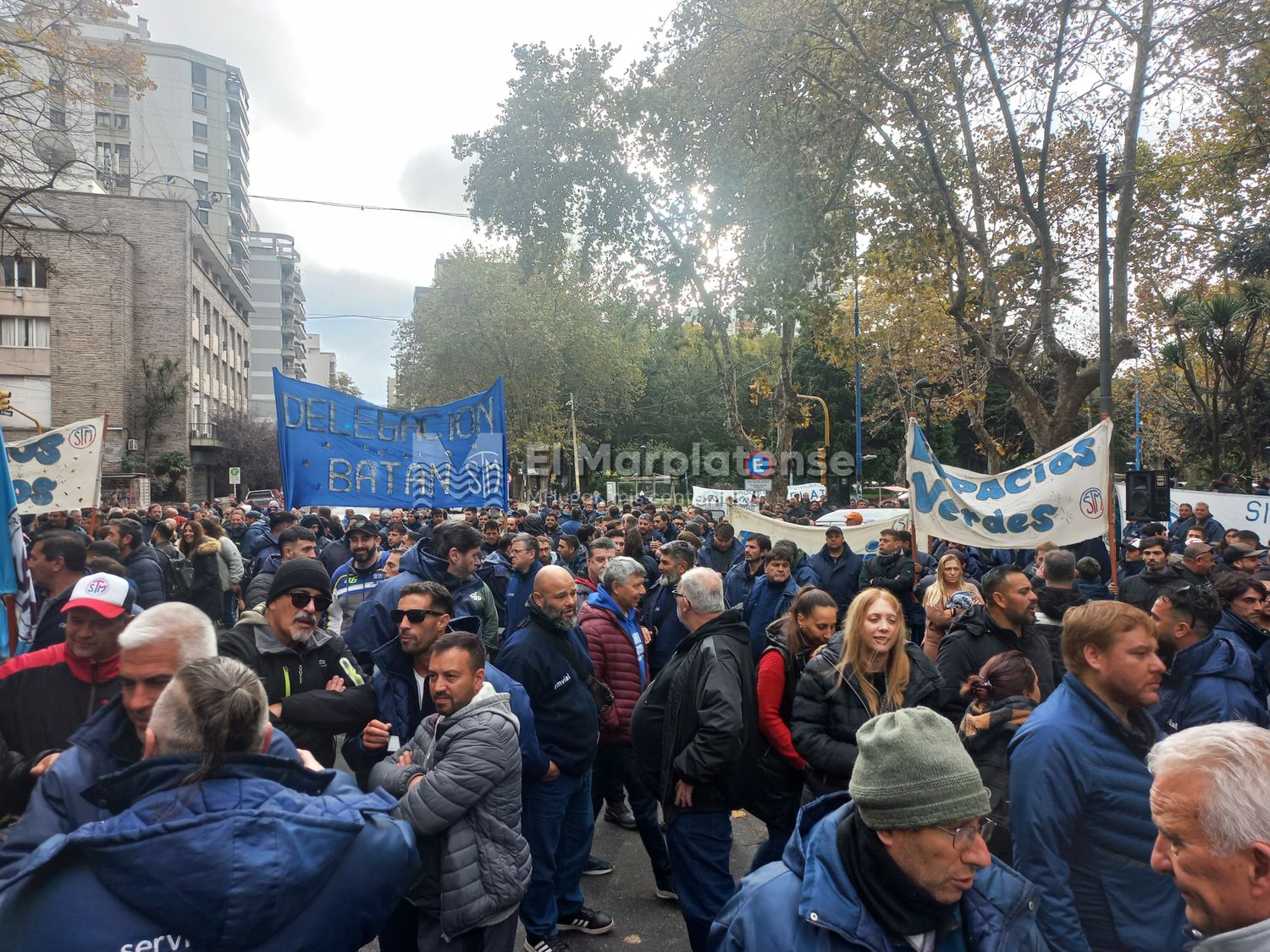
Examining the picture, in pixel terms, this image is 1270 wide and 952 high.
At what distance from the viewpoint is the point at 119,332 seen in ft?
131

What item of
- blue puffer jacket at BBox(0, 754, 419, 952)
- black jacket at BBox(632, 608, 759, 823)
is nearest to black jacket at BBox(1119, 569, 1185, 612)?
black jacket at BBox(632, 608, 759, 823)

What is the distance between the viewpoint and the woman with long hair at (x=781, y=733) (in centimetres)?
389

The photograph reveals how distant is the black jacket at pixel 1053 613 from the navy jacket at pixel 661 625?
2412mm

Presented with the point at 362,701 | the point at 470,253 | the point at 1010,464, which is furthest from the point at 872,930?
the point at 1010,464

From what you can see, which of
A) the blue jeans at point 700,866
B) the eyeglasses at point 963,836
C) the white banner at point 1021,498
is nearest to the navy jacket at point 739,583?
the white banner at point 1021,498

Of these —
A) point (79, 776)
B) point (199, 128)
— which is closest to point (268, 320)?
point (199, 128)

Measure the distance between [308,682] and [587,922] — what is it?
2.07 m

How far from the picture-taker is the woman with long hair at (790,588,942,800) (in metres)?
3.55

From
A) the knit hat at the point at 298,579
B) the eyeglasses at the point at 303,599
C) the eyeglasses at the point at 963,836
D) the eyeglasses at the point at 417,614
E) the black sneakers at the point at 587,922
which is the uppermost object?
the knit hat at the point at 298,579

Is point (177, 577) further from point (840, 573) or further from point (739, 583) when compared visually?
point (840, 573)

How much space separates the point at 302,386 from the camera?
308 inches

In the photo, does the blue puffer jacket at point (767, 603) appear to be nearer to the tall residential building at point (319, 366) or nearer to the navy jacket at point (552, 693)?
the navy jacket at point (552, 693)

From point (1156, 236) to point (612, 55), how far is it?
1106 centimetres

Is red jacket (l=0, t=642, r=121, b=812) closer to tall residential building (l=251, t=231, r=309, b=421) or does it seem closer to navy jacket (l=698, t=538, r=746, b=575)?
navy jacket (l=698, t=538, r=746, b=575)
